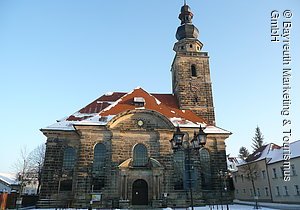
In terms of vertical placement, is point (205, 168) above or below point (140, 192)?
above

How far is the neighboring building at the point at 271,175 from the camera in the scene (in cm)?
2566

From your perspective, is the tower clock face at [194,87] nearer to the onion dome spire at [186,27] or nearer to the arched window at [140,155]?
the onion dome spire at [186,27]

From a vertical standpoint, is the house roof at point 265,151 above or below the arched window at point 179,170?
above

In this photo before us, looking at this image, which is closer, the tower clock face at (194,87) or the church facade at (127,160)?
the church facade at (127,160)

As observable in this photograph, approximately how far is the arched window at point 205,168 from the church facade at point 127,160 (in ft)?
0.28

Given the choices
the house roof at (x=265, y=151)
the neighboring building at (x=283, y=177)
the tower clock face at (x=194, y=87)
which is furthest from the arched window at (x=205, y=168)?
the house roof at (x=265, y=151)

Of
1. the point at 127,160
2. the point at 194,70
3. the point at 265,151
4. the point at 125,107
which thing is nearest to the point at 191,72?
the point at 194,70

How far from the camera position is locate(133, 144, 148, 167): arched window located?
22859 millimetres

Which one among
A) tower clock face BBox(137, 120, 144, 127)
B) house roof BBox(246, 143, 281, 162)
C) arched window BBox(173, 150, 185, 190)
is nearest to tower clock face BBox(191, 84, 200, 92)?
arched window BBox(173, 150, 185, 190)

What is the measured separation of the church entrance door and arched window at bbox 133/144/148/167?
1634 millimetres

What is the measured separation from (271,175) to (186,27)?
22641 mm

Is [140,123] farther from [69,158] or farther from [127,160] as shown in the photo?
[69,158]

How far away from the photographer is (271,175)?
2956 cm

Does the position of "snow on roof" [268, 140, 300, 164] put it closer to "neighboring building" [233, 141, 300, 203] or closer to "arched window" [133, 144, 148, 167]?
"neighboring building" [233, 141, 300, 203]
